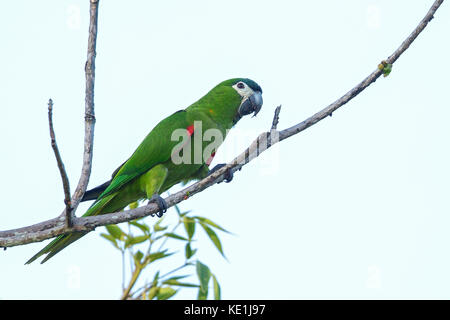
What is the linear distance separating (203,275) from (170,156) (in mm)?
1310

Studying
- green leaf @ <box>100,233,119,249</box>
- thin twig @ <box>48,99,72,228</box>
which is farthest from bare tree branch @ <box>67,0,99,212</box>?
green leaf @ <box>100,233,119,249</box>

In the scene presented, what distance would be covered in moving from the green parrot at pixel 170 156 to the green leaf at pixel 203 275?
0.70m

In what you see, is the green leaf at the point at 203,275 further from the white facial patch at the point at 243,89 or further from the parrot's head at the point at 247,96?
the white facial patch at the point at 243,89

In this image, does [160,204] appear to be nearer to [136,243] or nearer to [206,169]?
[136,243]

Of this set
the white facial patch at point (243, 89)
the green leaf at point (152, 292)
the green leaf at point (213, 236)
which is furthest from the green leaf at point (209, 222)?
the white facial patch at point (243, 89)

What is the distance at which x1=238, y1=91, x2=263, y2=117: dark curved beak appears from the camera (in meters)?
5.16

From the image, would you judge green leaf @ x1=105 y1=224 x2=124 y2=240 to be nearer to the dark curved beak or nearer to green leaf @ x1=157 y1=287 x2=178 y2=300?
green leaf @ x1=157 y1=287 x2=178 y2=300

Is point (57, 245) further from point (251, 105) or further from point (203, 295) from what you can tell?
point (251, 105)

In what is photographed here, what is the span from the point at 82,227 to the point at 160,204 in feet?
2.94

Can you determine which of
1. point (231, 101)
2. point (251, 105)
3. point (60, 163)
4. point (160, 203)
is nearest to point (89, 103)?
point (60, 163)

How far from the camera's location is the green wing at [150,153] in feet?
14.4
